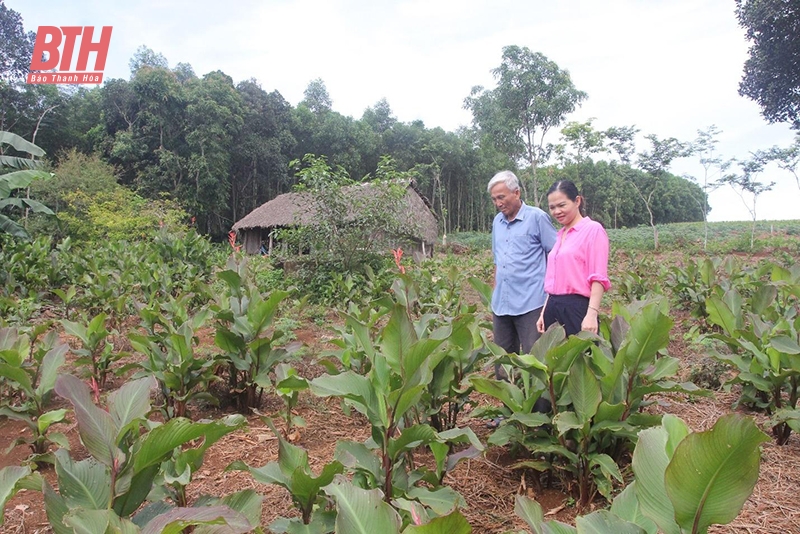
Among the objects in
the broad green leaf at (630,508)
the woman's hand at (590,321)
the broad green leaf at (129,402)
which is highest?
the woman's hand at (590,321)

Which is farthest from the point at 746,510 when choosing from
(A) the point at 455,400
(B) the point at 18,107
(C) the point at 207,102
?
(B) the point at 18,107

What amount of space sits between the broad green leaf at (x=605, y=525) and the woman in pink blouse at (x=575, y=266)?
5.23ft

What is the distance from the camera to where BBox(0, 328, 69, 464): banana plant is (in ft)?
7.30

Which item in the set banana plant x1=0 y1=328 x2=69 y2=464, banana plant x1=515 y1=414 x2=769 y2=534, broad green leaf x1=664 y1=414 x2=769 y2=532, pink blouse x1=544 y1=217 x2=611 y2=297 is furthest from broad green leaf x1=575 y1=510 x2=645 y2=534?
banana plant x1=0 y1=328 x2=69 y2=464

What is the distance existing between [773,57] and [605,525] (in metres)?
22.5

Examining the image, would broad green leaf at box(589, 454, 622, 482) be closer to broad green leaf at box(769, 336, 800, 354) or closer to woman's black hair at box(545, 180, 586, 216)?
broad green leaf at box(769, 336, 800, 354)

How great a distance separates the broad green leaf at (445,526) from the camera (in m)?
0.83

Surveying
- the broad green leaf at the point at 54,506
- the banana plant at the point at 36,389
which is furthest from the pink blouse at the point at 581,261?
the banana plant at the point at 36,389

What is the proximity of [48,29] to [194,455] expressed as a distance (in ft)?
63.9

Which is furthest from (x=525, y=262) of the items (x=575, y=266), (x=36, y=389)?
(x=36, y=389)

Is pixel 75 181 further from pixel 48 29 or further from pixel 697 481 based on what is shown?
pixel 697 481

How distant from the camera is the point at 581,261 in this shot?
8.59ft

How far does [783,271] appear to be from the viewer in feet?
12.4

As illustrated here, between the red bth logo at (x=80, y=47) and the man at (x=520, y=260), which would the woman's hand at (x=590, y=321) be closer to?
the man at (x=520, y=260)
